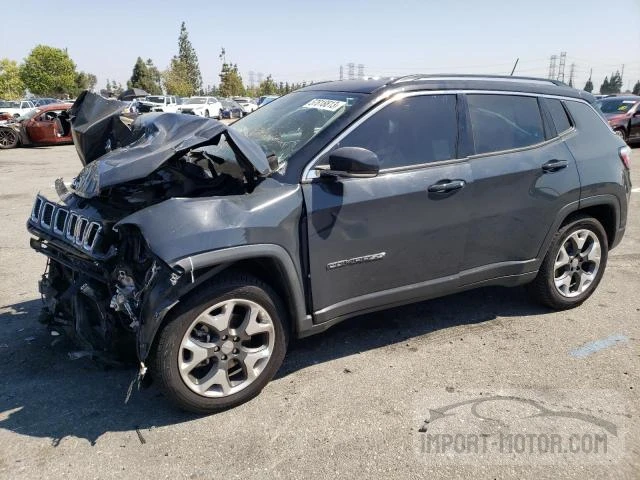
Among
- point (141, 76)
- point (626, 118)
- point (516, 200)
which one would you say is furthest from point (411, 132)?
point (141, 76)

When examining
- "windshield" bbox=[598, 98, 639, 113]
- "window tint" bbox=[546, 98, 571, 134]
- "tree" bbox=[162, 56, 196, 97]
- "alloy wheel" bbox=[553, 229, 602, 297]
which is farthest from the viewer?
"tree" bbox=[162, 56, 196, 97]

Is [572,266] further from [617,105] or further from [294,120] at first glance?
[617,105]

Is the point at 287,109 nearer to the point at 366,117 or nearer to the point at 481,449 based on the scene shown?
the point at 366,117

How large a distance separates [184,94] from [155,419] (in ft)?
275

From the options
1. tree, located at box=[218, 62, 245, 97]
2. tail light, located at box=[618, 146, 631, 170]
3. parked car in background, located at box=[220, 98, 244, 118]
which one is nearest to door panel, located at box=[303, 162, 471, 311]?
tail light, located at box=[618, 146, 631, 170]

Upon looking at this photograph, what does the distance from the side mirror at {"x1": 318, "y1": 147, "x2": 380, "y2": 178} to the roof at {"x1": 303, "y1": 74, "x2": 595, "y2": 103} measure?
662mm

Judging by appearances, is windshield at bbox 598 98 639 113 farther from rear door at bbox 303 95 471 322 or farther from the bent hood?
the bent hood

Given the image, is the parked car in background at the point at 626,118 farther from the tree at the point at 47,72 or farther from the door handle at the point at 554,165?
the tree at the point at 47,72

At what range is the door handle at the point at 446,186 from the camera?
3.46 metres

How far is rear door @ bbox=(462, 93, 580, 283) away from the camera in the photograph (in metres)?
3.72

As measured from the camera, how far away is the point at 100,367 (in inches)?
129

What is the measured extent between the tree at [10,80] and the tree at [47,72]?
1583 mm

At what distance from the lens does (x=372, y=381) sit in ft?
11.1
